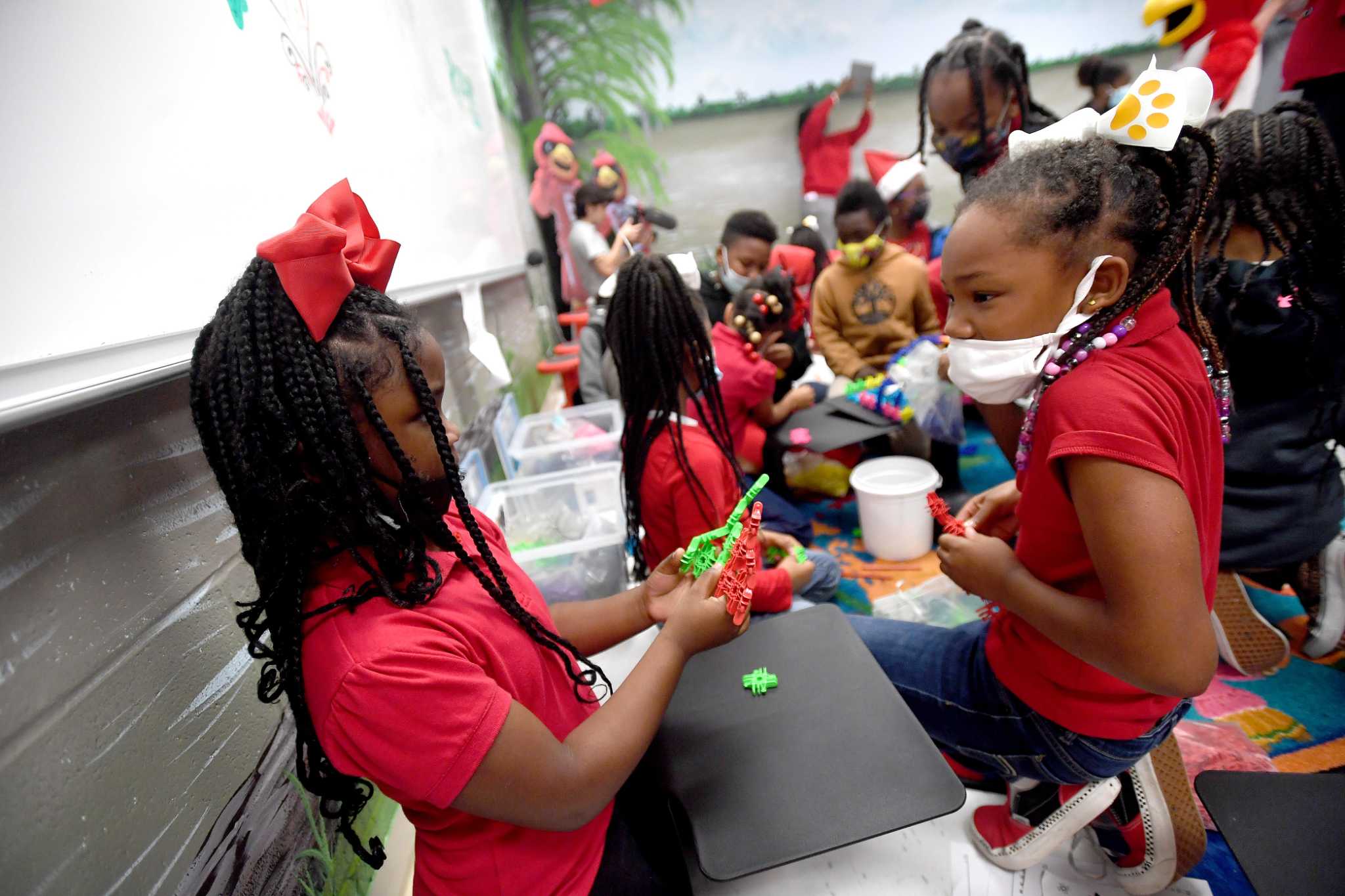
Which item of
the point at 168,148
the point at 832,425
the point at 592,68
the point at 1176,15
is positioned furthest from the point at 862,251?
the point at 592,68

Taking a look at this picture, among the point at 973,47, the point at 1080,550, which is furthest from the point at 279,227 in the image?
the point at 973,47

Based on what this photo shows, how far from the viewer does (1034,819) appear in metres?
1.10

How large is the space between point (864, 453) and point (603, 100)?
12.7 ft

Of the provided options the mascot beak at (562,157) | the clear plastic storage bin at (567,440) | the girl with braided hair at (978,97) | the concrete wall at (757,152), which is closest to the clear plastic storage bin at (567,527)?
the clear plastic storage bin at (567,440)

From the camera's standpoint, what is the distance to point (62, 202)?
0.62m

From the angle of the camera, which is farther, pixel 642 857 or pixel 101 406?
pixel 642 857

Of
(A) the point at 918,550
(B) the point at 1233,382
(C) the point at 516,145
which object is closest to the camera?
(B) the point at 1233,382

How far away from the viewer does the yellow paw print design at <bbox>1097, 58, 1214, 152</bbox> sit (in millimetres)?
762

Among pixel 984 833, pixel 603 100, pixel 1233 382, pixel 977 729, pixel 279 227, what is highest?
pixel 603 100

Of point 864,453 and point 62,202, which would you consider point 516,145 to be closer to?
Result: point 864,453

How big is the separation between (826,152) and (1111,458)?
5.16 m

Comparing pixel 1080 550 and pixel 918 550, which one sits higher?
pixel 1080 550

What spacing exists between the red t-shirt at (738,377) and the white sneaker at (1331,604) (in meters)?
1.50

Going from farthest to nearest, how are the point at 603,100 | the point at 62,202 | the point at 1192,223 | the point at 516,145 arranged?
the point at 603,100 → the point at 516,145 → the point at 1192,223 → the point at 62,202
